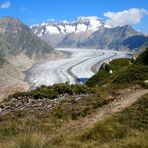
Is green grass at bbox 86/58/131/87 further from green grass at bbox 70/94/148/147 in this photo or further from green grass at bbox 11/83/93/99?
green grass at bbox 70/94/148/147

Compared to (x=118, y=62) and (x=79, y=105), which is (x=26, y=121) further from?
(x=118, y=62)

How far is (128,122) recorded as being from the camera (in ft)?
44.2

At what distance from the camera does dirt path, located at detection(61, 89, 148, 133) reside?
1505cm

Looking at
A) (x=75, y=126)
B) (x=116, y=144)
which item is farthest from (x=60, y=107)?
(x=116, y=144)

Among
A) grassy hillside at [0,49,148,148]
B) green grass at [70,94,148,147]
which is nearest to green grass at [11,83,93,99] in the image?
grassy hillside at [0,49,148,148]

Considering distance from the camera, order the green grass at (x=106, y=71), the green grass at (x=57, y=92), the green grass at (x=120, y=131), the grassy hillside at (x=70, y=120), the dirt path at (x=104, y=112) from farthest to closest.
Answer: the green grass at (x=106, y=71) < the green grass at (x=57, y=92) < the dirt path at (x=104, y=112) < the grassy hillside at (x=70, y=120) < the green grass at (x=120, y=131)

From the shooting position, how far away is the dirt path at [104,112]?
593 inches

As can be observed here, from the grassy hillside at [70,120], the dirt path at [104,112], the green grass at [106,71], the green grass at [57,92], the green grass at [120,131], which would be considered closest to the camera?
the green grass at [120,131]

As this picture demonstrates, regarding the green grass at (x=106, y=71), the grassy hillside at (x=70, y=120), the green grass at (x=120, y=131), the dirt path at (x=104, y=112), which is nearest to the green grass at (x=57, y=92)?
the grassy hillside at (x=70, y=120)

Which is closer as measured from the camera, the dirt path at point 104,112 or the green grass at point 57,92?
the dirt path at point 104,112

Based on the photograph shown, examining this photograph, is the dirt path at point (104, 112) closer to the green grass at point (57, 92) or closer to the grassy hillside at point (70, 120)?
the grassy hillside at point (70, 120)

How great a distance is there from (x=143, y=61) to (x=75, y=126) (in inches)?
728

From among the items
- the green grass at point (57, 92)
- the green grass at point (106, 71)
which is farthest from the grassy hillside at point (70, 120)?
the green grass at point (106, 71)

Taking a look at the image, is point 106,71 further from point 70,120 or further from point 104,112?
point 70,120
